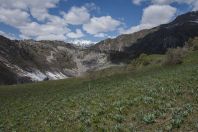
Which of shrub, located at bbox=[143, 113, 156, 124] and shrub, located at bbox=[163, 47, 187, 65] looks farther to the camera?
shrub, located at bbox=[163, 47, 187, 65]

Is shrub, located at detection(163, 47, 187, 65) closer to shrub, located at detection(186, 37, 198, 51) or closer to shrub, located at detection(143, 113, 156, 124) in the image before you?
shrub, located at detection(186, 37, 198, 51)

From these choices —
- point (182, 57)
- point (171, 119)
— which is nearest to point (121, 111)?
point (171, 119)

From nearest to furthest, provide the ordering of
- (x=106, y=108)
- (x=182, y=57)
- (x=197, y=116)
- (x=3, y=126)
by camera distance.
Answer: (x=197, y=116)
(x=106, y=108)
(x=3, y=126)
(x=182, y=57)

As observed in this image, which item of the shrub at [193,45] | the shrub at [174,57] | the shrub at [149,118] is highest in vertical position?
the shrub at [193,45]

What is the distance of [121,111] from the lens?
23375 millimetres

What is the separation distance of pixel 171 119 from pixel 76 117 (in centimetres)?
800

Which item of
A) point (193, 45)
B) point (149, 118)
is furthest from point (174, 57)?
point (149, 118)

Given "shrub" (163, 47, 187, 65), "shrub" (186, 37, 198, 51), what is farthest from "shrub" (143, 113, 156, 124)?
"shrub" (186, 37, 198, 51)

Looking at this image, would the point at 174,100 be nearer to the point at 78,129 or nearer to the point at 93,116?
the point at 93,116

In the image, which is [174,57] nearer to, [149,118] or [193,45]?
[193,45]

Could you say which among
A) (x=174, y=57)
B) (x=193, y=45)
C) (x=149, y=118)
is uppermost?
(x=193, y=45)

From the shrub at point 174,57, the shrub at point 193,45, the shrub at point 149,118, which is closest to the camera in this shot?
the shrub at point 149,118

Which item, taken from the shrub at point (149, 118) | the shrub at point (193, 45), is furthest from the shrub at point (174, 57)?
the shrub at point (149, 118)

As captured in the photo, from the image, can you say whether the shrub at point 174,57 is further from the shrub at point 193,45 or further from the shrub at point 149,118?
the shrub at point 149,118
